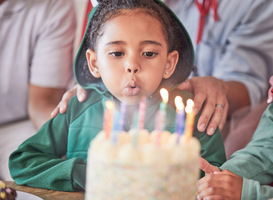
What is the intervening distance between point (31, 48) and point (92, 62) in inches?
21.7

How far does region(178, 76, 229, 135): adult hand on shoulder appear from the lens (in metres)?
0.91

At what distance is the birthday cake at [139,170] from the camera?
0.58 m

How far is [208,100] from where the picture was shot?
3.34ft

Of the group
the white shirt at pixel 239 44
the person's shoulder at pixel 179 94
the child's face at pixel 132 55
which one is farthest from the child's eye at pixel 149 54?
the white shirt at pixel 239 44

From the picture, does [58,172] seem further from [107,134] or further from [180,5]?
[180,5]

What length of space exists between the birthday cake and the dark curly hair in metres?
0.32

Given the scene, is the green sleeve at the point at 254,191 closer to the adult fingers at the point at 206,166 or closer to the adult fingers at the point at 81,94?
the adult fingers at the point at 206,166

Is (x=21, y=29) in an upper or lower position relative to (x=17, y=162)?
upper

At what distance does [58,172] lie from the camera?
84cm

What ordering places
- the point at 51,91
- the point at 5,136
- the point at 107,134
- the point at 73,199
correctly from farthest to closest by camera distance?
the point at 51,91 < the point at 5,136 < the point at 73,199 < the point at 107,134

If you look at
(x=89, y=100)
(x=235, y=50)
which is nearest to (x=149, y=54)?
(x=89, y=100)

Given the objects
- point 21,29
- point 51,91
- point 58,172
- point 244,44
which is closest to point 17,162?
point 58,172

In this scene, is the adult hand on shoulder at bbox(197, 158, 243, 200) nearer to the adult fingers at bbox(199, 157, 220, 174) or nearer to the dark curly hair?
the adult fingers at bbox(199, 157, 220, 174)

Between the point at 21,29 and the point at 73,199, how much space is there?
0.74 metres
